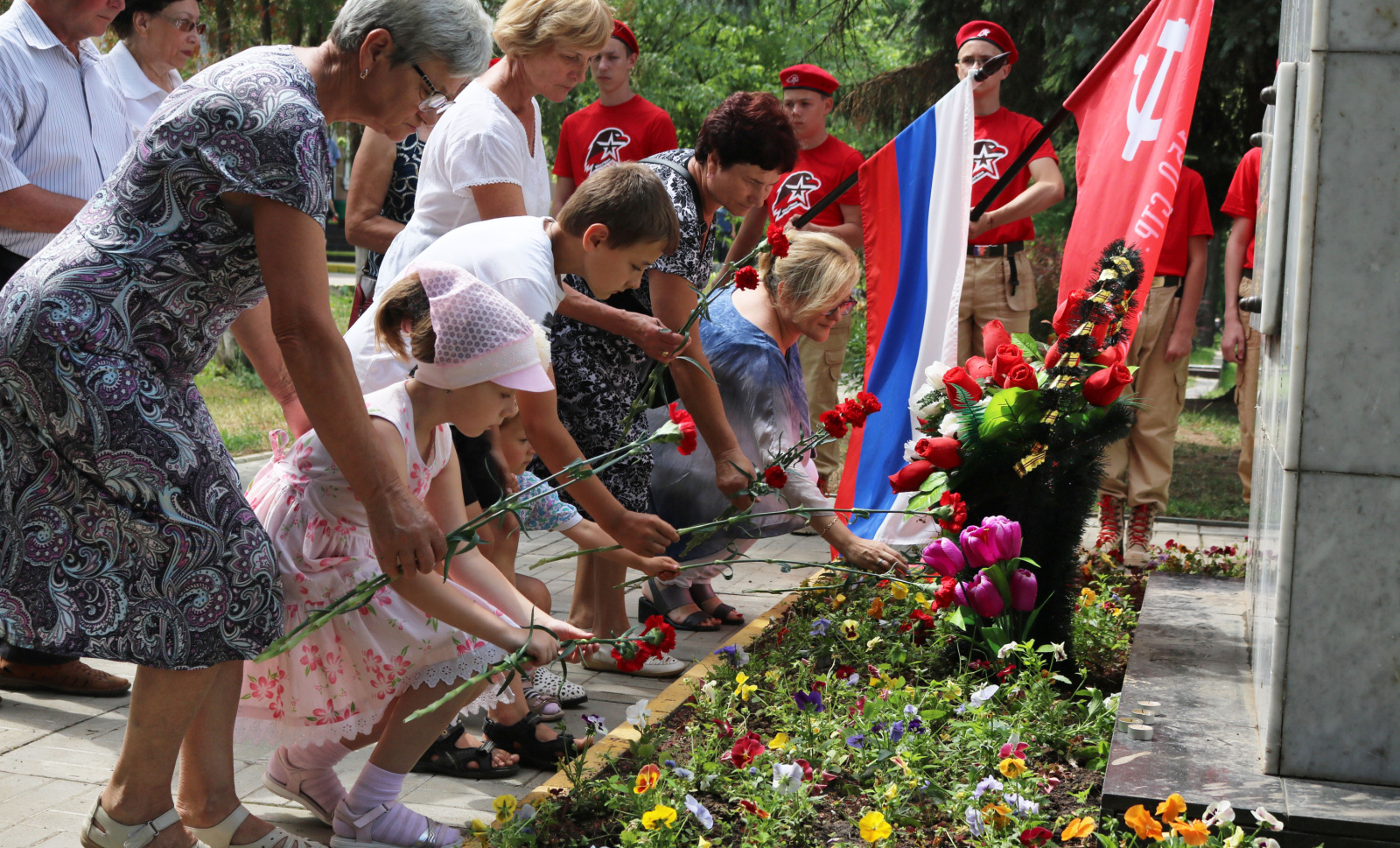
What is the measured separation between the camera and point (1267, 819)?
1.94 meters

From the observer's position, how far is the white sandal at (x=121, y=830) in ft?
6.91

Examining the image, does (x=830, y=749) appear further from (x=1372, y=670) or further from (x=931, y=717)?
(x=1372, y=670)

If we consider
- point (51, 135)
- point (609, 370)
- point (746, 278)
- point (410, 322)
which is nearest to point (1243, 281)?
point (609, 370)

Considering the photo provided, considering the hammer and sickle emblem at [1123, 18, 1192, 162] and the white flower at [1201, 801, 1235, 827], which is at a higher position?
the hammer and sickle emblem at [1123, 18, 1192, 162]

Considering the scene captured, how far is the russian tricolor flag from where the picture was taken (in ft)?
14.9

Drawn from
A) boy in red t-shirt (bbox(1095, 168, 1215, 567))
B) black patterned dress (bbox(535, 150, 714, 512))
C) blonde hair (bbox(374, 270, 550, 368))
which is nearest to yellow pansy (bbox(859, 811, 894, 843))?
blonde hair (bbox(374, 270, 550, 368))

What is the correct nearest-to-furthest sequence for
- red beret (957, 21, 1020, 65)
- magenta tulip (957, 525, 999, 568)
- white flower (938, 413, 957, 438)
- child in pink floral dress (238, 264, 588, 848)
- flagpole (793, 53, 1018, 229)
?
1. child in pink floral dress (238, 264, 588, 848)
2. magenta tulip (957, 525, 999, 568)
3. white flower (938, 413, 957, 438)
4. flagpole (793, 53, 1018, 229)
5. red beret (957, 21, 1020, 65)

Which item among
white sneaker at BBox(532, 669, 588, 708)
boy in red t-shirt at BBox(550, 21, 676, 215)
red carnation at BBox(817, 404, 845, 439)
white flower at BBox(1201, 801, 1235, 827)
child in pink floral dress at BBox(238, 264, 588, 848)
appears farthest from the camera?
boy in red t-shirt at BBox(550, 21, 676, 215)

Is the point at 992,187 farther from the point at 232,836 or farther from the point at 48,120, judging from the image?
the point at 232,836

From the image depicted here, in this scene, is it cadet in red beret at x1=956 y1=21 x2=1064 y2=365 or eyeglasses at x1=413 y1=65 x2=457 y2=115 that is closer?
eyeglasses at x1=413 y1=65 x2=457 y2=115

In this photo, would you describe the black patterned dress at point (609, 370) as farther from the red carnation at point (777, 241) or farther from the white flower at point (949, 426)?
the white flower at point (949, 426)

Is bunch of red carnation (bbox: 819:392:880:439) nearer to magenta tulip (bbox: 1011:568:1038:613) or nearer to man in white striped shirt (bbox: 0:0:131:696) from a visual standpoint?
magenta tulip (bbox: 1011:568:1038:613)

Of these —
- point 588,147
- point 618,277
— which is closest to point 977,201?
point 588,147

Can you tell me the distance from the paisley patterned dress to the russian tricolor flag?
2805 millimetres
